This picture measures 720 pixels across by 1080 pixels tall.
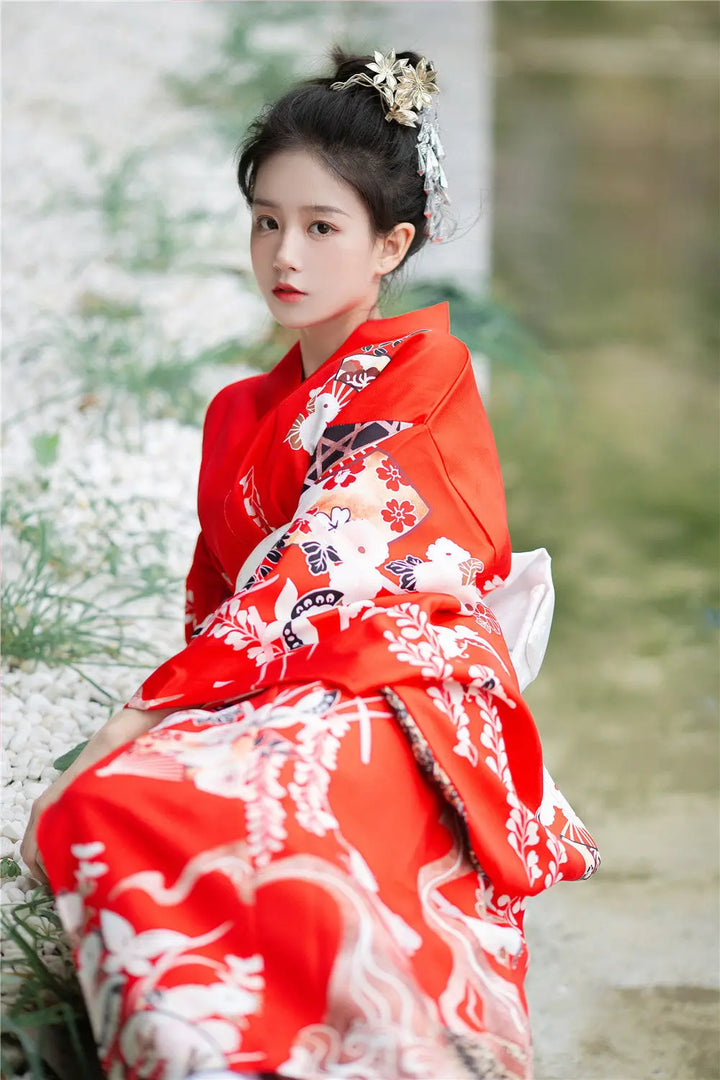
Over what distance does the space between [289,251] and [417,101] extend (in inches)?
12.1

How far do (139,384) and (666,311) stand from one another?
3.22m

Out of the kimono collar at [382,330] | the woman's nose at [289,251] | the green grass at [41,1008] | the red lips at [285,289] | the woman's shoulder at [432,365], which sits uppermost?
the woman's nose at [289,251]

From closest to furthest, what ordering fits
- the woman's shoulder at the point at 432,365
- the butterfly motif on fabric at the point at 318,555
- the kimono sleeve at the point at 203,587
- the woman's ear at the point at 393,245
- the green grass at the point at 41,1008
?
the green grass at the point at 41,1008, the butterfly motif on fabric at the point at 318,555, the woman's shoulder at the point at 432,365, the woman's ear at the point at 393,245, the kimono sleeve at the point at 203,587

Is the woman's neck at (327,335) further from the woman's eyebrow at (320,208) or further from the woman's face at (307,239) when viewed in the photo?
the woman's eyebrow at (320,208)

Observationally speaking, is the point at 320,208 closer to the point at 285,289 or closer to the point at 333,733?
the point at 285,289

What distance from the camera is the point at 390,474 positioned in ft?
5.17

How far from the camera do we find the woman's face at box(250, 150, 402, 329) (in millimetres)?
1672

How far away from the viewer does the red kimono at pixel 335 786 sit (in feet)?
3.92

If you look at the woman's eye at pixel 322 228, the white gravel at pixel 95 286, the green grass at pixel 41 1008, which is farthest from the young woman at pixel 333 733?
the white gravel at pixel 95 286

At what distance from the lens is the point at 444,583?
1.56m

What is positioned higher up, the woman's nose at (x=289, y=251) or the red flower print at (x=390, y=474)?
the woman's nose at (x=289, y=251)

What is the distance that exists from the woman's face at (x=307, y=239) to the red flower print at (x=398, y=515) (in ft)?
1.06

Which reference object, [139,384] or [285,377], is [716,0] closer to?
[139,384]

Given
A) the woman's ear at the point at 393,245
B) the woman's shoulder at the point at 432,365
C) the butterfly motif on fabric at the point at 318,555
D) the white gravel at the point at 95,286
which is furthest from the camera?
the white gravel at the point at 95,286
